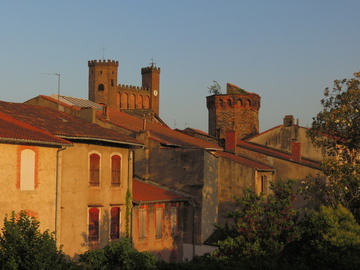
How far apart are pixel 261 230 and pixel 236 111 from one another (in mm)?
57649

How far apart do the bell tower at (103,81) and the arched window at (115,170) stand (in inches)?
4495

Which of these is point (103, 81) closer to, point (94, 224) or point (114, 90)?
point (114, 90)

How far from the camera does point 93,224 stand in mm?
30625

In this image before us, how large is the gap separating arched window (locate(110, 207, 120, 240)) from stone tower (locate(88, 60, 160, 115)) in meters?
113

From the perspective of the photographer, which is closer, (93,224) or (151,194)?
(93,224)

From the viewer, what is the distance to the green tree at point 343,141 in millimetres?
29359

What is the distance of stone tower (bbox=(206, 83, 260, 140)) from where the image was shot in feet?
274

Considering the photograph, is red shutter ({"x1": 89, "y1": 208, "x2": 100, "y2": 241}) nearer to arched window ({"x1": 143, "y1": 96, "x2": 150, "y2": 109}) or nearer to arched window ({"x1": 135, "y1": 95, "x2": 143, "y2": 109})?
arched window ({"x1": 135, "y1": 95, "x2": 143, "y2": 109})

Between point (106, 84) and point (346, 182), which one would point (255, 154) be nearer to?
point (346, 182)

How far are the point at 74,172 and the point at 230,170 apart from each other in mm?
15689

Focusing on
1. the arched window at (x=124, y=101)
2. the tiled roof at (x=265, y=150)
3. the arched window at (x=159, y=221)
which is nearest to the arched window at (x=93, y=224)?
the arched window at (x=159, y=221)

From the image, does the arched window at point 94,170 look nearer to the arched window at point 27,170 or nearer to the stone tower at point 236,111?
the arched window at point 27,170

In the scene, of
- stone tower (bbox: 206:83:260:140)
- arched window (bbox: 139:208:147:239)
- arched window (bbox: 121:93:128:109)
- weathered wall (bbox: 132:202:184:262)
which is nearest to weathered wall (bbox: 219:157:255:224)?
weathered wall (bbox: 132:202:184:262)

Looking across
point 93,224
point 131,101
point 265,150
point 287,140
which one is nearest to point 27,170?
point 93,224
